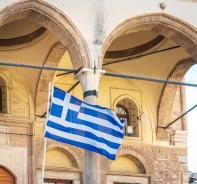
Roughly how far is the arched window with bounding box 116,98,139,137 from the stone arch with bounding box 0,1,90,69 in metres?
5.14

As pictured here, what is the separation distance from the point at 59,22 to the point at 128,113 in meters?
5.96

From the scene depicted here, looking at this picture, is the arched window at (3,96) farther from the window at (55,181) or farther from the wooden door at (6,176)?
the window at (55,181)

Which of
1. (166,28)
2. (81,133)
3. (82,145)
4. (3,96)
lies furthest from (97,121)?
(3,96)

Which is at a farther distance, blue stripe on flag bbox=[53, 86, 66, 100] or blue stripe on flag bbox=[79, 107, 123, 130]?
blue stripe on flag bbox=[79, 107, 123, 130]

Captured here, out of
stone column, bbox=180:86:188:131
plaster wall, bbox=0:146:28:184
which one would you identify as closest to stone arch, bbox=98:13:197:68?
stone column, bbox=180:86:188:131

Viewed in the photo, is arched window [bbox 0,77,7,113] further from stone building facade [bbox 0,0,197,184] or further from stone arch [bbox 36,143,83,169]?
stone arch [bbox 36,143,83,169]

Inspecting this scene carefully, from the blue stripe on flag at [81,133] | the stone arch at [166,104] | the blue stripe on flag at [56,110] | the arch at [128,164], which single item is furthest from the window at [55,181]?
the blue stripe on flag at [56,110]

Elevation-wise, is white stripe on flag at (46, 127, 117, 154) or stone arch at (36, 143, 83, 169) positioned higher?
stone arch at (36, 143, 83, 169)

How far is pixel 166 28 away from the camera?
25.1m

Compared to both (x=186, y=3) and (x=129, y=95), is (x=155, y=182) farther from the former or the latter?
(x=186, y=3)

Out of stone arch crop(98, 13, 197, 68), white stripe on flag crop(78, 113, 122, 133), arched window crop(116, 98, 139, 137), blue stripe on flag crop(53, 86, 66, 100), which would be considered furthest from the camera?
arched window crop(116, 98, 139, 137)

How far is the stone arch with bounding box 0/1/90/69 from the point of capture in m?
23.6

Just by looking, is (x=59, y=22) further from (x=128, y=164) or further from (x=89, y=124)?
(x=128, y=164)

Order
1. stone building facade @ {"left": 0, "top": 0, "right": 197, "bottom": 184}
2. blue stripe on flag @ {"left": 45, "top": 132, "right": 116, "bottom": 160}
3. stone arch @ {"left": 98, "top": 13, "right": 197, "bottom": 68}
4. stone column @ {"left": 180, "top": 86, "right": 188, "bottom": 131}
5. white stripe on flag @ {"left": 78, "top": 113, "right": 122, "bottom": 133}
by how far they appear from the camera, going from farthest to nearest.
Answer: stone column @ {"left": 180, "top": 86, "right": 188, "bottom": 131}
stone arch @ {"left": 98, "top": 13, "right": 197, "bottom": 68}
stone building facade @ {"left": 0, "top": 0, "right": 197, "bottom": 184}
white stripe on flag @ {"left": 78, "top": 113, "right": 122, "bottom": 133}
blue stripe on flag @ {"left": 45, "top": 132, "right": 116, "bottom": 160}
